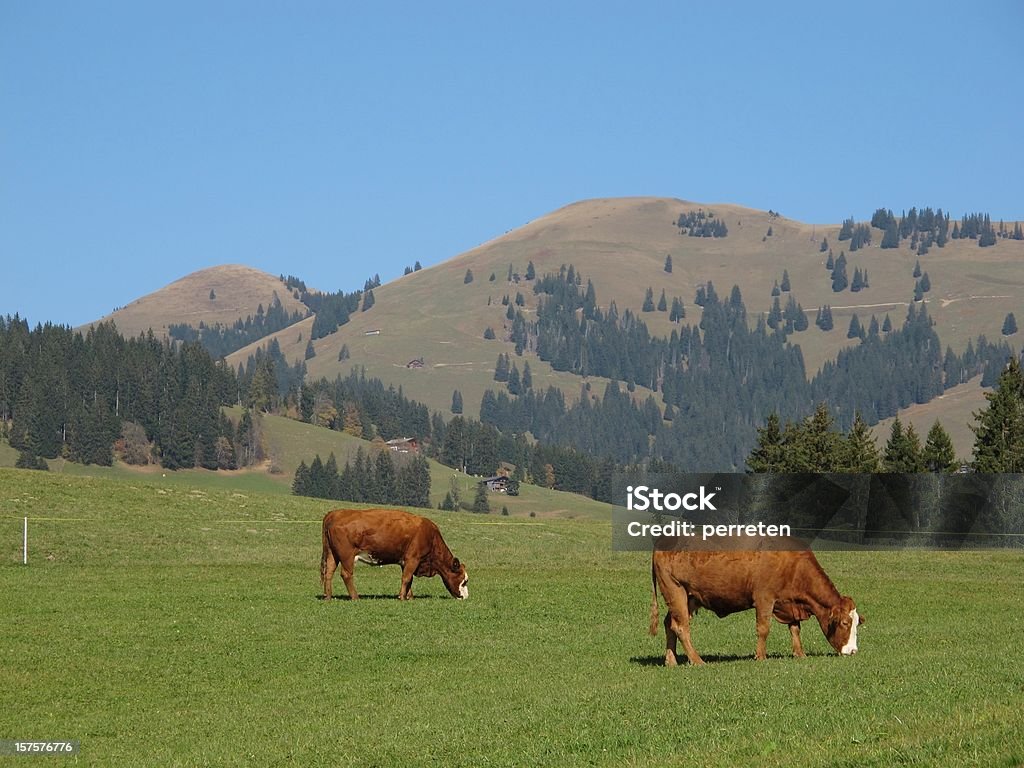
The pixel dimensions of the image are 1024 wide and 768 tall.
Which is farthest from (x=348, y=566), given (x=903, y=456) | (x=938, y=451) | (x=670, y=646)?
(x=903, y=456)

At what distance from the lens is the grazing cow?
969 inches

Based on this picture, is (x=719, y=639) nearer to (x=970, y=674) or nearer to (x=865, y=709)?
(x=970, y=674)

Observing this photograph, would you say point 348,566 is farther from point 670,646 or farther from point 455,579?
point 670,646

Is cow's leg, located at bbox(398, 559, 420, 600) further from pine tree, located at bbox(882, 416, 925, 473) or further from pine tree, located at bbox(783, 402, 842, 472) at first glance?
pine tree, located at bbox(882, 416, 925, 473)

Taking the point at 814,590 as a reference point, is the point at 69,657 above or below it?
below

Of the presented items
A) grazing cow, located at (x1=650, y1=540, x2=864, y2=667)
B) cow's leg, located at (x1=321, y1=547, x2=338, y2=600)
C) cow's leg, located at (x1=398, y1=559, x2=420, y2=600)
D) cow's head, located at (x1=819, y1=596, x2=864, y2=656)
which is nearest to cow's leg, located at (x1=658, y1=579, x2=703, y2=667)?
grazing cow, located at (x1=650, y1=540, x2=864, y2=667)

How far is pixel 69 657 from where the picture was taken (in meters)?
27.7

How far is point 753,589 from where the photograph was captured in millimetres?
24703

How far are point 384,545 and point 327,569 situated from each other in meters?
1.74

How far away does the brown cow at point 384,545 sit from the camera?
3828 centimetres

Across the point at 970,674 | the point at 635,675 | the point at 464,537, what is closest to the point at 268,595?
the point at 635,675

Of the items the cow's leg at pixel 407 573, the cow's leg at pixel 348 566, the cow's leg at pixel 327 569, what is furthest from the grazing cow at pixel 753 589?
the cow's leg at pixel 327 569

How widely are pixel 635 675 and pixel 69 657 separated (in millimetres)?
11301

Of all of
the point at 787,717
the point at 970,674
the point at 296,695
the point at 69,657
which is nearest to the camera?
the point at 787,717
